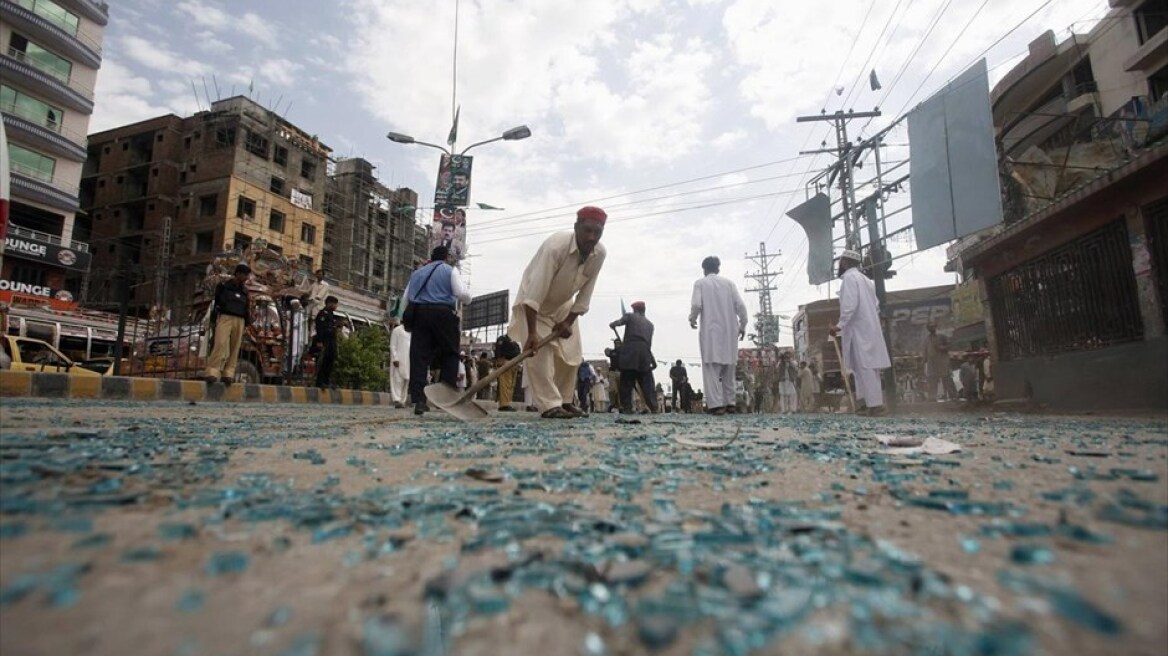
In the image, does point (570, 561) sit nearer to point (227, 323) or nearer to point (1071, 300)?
point (227, 323)

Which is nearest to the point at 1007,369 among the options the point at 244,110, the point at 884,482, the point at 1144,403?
the point at 1144,403

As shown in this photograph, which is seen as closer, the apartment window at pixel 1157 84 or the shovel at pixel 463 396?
the shovel at pixel 463 396

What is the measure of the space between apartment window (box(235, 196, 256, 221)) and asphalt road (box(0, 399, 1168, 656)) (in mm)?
38166

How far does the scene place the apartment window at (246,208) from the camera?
33.6 metres

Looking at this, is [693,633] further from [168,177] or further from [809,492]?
[168,177]

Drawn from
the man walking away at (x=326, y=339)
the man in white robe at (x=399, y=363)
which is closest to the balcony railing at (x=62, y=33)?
the man walking away at (x=326, y=339)

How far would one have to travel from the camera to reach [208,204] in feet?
112

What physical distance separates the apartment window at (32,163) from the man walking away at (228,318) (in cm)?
2697

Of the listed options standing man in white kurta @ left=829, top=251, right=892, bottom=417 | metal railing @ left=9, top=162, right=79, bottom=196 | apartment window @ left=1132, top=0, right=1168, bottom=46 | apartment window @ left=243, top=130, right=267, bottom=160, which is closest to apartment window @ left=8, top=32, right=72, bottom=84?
metal railing @ left=9, top=162, right=79, bottom=196

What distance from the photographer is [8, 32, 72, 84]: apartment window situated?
25.5 metres

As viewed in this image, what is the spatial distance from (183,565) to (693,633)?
658mm

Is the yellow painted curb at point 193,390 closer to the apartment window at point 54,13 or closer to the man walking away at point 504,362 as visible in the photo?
the man walking away at point 504,362

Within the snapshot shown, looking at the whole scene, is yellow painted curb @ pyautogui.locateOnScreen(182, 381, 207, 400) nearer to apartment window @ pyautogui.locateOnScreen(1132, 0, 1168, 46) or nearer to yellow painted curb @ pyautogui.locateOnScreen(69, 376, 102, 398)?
yellow painted curb @ pyautogui.locateOnScreen(69, 376, 102, 398)

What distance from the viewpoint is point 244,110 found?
3606cm
